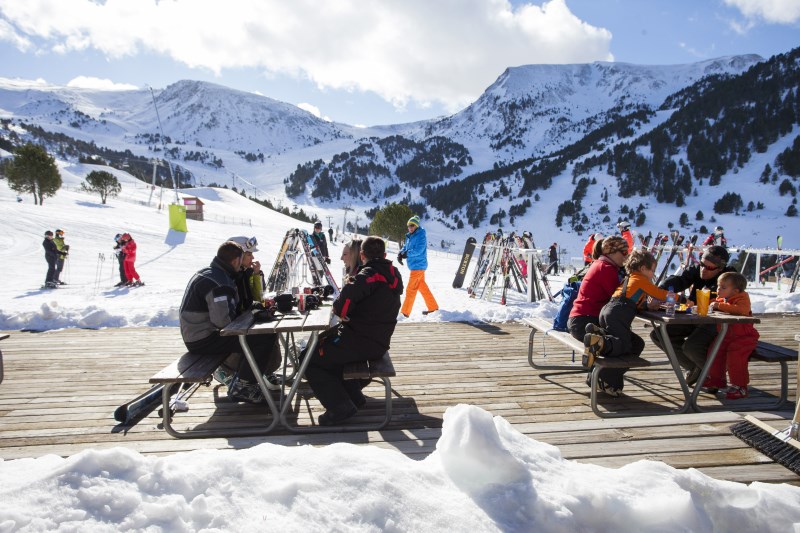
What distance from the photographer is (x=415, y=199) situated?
133m

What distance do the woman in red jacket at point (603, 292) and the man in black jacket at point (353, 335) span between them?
1894 mm

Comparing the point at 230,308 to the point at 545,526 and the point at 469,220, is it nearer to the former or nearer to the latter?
the point at 545,526

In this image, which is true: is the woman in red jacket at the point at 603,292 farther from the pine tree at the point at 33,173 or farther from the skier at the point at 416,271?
the pine tree at the point at 33,173

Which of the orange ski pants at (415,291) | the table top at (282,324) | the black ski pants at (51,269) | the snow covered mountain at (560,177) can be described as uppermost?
the snow covered mountain at (560,177)

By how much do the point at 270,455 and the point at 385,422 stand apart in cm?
150

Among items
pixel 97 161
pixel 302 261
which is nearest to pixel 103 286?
pixel 302 261

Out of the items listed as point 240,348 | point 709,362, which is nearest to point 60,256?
point 240,348

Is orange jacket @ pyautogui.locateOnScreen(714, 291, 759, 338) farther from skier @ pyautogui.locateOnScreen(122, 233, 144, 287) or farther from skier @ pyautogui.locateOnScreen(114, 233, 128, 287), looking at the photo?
skier @ pyautogui.locateOnScreen(114, 233, 128, 287)

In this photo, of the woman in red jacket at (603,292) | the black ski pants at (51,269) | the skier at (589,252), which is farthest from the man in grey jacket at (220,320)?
the black ski pants at (51,269)

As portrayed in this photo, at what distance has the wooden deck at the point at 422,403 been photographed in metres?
2.66

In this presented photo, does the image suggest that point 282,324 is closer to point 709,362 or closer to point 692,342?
point 709,362

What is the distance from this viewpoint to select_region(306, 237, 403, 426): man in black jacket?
3.48 meters

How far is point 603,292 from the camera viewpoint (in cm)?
414

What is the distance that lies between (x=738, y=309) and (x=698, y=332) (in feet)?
1.33
